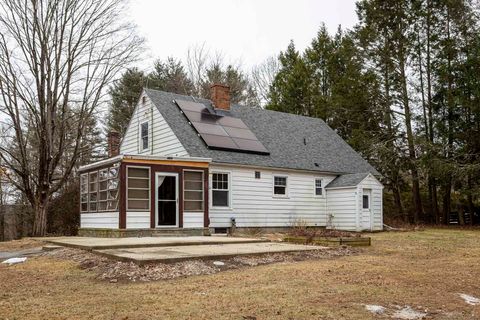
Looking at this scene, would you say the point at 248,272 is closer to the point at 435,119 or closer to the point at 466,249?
the point at 466,249

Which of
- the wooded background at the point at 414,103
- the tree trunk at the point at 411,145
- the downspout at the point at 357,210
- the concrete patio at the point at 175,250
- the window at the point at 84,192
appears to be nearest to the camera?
the concrete patio at the point at 175,250

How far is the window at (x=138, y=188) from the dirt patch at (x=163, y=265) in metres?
4.32

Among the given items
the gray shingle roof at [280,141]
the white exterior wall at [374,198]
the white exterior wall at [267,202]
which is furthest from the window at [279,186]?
the white exterior wall at [374,198]

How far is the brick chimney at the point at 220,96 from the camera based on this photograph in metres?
23.6

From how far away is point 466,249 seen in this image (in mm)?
14266

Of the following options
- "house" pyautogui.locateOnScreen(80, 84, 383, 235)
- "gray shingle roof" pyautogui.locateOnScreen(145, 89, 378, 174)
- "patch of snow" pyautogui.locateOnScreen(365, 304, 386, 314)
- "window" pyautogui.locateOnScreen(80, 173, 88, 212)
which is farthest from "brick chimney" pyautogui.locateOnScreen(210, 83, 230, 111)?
"patch of snow" pyautogui.locateOnScreen(365, 304, 386, 314)

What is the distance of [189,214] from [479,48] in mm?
19903

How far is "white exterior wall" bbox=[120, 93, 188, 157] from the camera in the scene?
66.8ft

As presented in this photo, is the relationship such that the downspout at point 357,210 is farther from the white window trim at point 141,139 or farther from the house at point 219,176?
the white window trim at point 141,139

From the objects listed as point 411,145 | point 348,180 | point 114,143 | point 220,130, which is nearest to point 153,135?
point 220,130

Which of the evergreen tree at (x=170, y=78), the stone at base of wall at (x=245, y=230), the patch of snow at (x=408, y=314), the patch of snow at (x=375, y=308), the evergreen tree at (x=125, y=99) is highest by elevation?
the evergreen tree at (x=170, y=78)

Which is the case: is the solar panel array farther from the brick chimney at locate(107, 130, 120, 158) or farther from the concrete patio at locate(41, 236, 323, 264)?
the concrete patio at locate(41, 236, 323, 264)

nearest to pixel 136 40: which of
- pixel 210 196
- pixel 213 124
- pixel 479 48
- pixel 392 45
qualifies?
pixel 213 124

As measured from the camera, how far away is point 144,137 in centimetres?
2286
